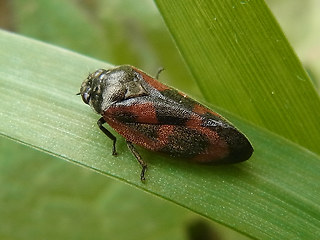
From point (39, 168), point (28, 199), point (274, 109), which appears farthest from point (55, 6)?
point (274, 109)

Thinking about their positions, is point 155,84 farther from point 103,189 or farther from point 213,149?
point 103,189

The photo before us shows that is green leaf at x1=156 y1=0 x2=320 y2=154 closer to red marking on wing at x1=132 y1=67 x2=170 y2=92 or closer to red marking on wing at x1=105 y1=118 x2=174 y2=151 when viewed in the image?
red marking on wing at x1=132 y1=67 x2=170 y2=92

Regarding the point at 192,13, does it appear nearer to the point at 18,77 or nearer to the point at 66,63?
the point at 66,63

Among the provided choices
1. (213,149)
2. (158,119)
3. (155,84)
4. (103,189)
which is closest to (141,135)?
(158,119)

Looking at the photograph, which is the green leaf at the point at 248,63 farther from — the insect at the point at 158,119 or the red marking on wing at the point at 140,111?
→ the red marking on wing at the point at 140,111

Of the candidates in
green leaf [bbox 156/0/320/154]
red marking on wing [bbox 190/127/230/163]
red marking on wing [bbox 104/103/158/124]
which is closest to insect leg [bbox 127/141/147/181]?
red marking on wing [bbox 104/103/158/124]

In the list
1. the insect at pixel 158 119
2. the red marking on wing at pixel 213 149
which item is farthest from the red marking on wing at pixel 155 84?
the red marking on wing at pixel 213 149
